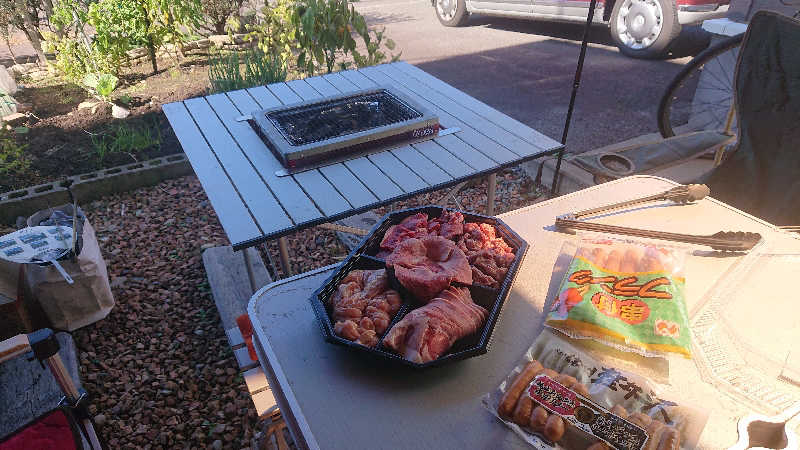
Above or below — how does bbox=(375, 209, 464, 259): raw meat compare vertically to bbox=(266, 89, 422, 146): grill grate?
below

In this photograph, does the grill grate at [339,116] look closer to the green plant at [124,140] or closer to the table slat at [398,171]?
the table slat at [398,171]

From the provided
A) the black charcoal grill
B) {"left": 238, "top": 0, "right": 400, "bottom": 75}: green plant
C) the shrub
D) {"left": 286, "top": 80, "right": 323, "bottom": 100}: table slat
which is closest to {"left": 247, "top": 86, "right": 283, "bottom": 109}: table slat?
{"left": 286, "top": 80, "right": 323, "bottom": 100}: table slat

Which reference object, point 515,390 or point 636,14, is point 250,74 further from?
point 636,14

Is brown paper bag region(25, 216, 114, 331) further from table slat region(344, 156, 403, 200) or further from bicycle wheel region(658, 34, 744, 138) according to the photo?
bicycle wheel region(658, 34, 744, 138)

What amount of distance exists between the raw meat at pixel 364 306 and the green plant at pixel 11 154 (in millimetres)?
4134

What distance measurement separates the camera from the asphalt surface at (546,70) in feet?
16.5

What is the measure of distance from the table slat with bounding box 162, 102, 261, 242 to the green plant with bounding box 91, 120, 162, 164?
1490 mm

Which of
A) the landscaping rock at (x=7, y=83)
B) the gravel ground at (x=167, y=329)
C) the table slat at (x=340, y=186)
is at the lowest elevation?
the gravel ground at (x=167, y=329)

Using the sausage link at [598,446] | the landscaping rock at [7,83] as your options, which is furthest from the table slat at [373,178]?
the landscaping rock at [7,83]

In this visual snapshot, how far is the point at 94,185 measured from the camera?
12.8 ft

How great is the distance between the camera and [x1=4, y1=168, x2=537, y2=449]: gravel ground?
7.78ft

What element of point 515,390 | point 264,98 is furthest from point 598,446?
point 264,98

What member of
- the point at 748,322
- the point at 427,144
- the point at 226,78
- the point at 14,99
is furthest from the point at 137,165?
the point at 748,322

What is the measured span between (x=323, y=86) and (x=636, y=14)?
5303 mm
